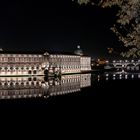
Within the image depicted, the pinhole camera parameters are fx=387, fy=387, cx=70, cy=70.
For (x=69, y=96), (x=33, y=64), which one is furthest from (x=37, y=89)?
(x=33, y=64)

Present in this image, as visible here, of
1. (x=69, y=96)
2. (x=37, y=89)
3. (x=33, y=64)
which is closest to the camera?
→ (x=69, y=96)

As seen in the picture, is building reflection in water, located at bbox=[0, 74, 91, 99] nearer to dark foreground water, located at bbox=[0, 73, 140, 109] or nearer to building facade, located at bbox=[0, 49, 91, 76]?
dark foreground water, located at bbox=[0, 73, 140, 109]

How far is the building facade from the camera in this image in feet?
347

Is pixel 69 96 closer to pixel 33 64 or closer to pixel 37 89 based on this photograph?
pixel 37 89

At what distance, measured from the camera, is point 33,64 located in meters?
110

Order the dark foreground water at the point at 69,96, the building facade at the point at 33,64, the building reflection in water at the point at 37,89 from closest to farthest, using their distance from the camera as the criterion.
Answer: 1. the dark foreground water at the point at 69,96
2. the building reflection in water at the point at 37,89
3. the building facade at the point at 33,64

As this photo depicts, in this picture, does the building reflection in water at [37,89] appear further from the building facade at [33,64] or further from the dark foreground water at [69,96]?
the building facade at [33,64]

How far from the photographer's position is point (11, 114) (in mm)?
23953

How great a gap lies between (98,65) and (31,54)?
284 feet

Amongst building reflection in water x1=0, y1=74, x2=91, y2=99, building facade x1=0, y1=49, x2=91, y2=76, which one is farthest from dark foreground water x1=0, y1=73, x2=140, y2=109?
building facade x1=0, y1=49, x2=91, y2=76

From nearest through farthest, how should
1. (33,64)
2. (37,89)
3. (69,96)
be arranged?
(69,96) < (37,89) < (33,64)

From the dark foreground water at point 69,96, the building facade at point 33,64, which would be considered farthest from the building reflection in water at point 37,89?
the building facade at point 33,64

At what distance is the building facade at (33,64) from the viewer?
106m

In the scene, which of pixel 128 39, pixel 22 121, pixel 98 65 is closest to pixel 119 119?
pixel 22 121
